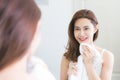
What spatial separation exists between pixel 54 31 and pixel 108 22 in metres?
0.48

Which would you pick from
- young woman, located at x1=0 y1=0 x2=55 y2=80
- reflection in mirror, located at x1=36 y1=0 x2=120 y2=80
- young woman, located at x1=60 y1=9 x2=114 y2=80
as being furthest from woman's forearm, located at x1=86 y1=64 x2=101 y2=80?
young woman, located at x1=0 y1=0 x2=55 y2=80

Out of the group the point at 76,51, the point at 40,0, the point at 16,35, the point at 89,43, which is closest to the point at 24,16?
the point at 16,35

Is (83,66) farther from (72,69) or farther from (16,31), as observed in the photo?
(16,31)

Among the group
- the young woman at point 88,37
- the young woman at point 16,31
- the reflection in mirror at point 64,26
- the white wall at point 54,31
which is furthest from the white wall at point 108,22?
the young woman at point 16,31

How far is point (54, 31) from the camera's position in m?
2.04

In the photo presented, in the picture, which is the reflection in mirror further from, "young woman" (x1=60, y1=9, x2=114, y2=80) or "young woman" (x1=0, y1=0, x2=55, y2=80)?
"young woman" (x1=0, y1=0, x2=55, y2=80)

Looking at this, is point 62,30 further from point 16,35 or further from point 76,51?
point 16,35

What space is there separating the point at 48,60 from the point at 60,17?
37cm

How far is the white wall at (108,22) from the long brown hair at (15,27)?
5.62 feet

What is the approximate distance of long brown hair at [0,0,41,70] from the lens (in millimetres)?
413

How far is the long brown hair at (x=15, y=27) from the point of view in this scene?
1.36 ft

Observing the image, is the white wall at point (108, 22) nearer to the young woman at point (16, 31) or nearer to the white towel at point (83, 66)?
the white towel at point (83, 66)

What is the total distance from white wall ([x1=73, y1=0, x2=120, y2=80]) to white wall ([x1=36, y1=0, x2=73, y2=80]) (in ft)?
0.44

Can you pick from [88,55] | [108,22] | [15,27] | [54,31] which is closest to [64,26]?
[54,31]
